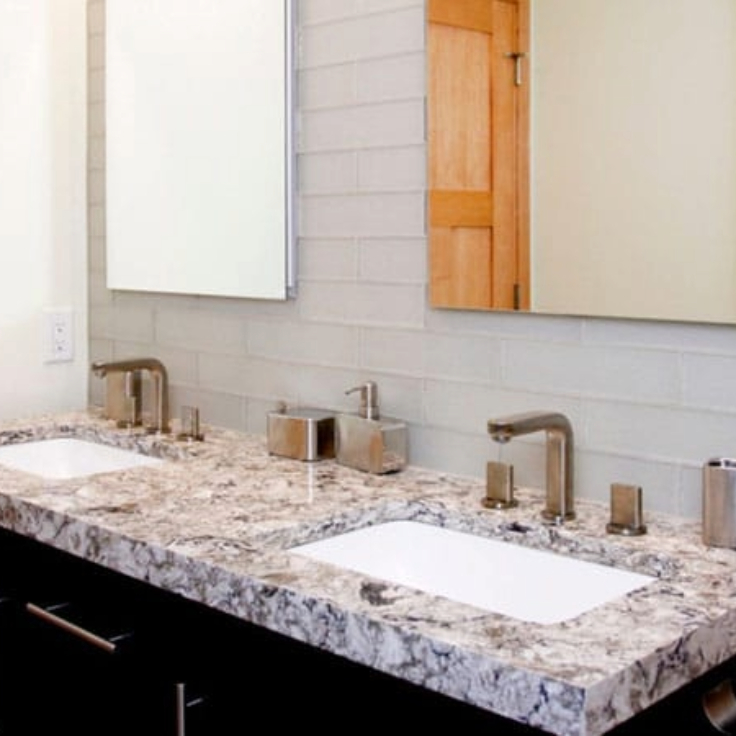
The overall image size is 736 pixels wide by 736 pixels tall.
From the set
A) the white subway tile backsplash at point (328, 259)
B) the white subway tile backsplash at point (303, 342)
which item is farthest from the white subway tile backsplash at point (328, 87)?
the white subway tile backsplash at point (303, 342)

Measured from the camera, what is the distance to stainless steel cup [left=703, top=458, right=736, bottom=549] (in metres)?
1.41

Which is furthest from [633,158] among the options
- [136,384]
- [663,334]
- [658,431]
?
[136,384]

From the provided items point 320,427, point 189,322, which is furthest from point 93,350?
point 320,427

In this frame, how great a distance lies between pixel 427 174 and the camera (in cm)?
184

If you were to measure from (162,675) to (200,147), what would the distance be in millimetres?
1155

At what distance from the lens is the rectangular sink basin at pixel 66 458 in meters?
2.21

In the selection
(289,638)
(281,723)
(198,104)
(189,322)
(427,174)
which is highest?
(198,104)

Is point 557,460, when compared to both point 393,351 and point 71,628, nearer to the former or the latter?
point 393,351

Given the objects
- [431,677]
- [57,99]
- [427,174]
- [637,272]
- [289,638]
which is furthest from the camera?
[57,99]

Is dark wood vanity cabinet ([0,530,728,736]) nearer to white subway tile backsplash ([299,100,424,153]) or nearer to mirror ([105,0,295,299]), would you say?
mirror ([105,0,295,299])

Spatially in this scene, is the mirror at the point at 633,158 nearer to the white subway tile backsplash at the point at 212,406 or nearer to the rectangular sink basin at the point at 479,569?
the rectangular sink basin at the point at 479,569

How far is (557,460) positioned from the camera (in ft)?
5.19

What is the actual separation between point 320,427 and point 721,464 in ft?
2.47

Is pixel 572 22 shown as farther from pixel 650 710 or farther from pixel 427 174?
pixel 650 710
